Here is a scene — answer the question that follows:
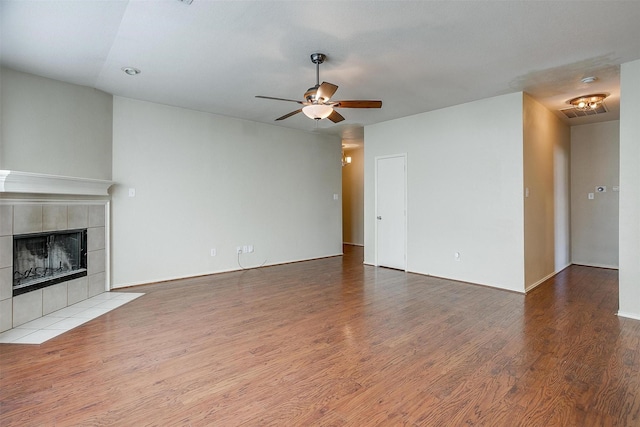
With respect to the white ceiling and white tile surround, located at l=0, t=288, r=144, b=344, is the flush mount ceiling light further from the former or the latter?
white tile surround, located at l=0, t=288, r=144, b=344

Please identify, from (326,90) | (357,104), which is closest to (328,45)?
(326,90)

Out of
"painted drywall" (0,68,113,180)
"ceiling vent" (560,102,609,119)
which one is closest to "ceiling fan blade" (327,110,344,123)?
"painted drywall" (0,68,113,180)

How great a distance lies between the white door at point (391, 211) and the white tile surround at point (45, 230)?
435cm

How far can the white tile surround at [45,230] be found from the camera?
3.13 m

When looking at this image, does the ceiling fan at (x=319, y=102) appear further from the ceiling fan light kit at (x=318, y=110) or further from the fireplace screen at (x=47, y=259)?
the fireplace screen at (x=47, y=259)

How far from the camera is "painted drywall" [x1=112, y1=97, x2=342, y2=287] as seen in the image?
4715 mm

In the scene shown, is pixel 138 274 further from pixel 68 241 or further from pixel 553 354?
Answer: pixel 553 354

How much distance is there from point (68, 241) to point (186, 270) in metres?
1.65

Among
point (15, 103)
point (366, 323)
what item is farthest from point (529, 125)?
point (15, 103)

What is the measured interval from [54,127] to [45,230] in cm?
122

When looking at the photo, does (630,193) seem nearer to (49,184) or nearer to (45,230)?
(49,184)

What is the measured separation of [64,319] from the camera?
11.1 ft

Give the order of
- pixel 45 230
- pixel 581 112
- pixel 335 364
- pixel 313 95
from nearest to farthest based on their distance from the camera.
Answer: pixel 335 364 → pixel 313 95 → pixel 45 230 → pixel 581 112

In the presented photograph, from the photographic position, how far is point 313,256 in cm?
700
